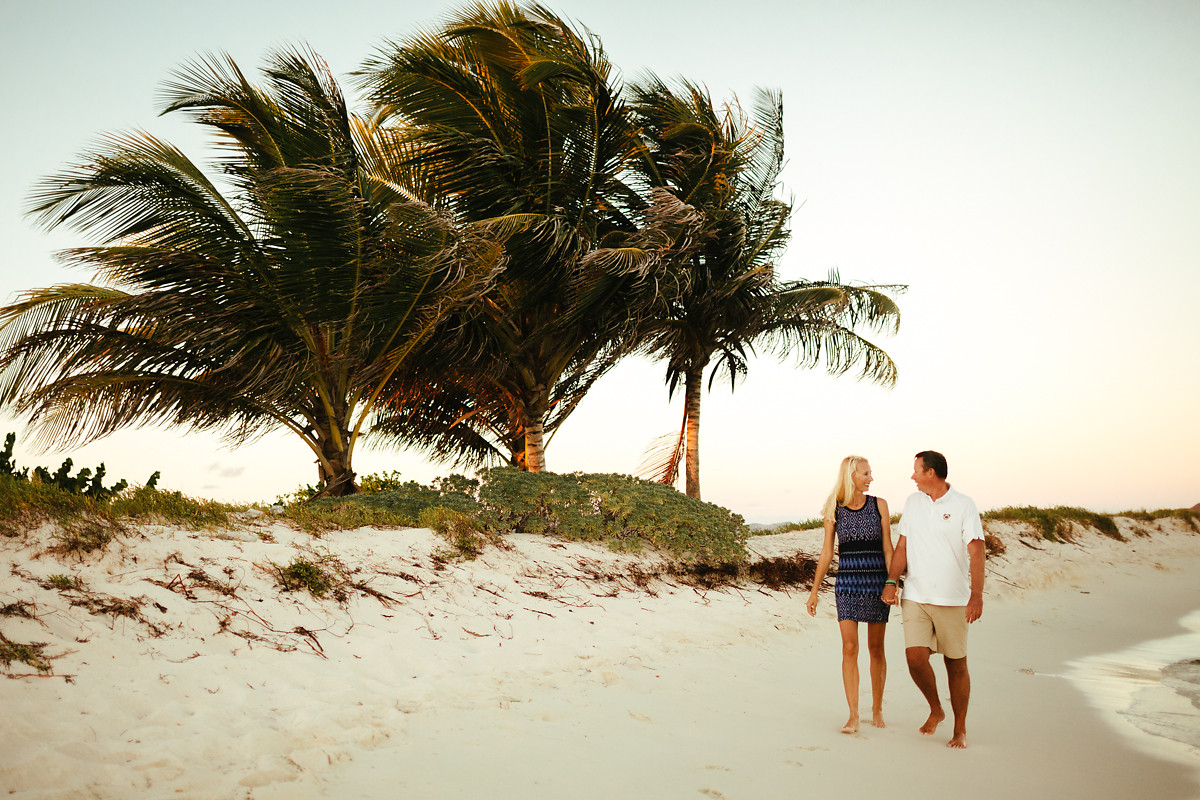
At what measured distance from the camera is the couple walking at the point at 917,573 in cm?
426

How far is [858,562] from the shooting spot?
15.2 ft

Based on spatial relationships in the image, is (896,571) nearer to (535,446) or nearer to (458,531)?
(458,531)

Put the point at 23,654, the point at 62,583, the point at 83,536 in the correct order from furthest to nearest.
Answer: the point at 83,536 < the point at 62,583 < the point at 23,654

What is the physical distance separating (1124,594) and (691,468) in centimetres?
782

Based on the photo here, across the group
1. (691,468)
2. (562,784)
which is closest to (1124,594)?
(691,468)

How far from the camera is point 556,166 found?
12.0 meters

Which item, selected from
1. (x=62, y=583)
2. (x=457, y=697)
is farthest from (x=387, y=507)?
(x=457, y=697)

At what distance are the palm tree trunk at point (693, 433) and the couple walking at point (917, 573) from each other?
32.1 ft

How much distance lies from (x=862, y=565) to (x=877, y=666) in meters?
0.68

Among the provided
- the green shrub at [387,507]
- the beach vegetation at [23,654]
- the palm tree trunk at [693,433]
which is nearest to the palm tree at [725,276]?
the palm tree trunk at [693,433]

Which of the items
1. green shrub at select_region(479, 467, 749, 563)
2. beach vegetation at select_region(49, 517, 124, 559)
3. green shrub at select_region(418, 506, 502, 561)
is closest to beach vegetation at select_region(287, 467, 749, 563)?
green shrub at select_region(479, 467, 749, 563)

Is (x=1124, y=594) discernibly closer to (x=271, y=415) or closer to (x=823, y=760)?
(x=823, y=760)

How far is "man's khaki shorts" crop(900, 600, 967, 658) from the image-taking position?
14.0 feet

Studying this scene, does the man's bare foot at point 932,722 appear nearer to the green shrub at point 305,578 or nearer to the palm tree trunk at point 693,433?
the green shrub at point 305,578
